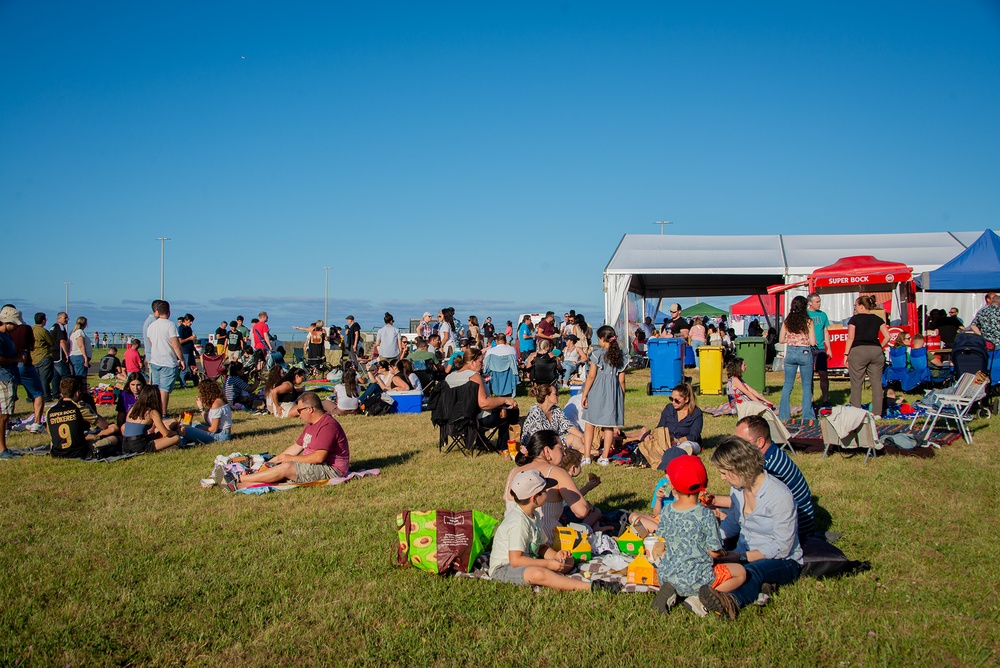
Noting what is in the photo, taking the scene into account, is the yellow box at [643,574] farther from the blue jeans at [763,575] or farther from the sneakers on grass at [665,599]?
the blue jeans at [763,575]

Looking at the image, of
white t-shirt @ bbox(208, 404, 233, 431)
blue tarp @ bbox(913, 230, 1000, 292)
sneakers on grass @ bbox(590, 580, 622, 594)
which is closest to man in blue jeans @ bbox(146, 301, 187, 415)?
white t-shirt @ bbox(208, 404, 233, 431)

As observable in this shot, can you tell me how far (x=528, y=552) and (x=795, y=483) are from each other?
1806mm

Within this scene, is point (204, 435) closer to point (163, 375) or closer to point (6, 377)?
point (163, 375)

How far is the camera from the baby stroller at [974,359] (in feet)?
34.1

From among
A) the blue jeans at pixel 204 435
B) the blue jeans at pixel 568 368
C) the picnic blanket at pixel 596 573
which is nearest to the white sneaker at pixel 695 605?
the picnic blanket at pixel 596 573

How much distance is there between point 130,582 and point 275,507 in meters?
1.78

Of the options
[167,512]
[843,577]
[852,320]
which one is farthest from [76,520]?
[852,320]

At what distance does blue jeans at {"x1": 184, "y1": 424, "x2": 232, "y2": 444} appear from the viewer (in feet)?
31.2

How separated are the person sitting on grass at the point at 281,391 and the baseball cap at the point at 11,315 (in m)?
3.78

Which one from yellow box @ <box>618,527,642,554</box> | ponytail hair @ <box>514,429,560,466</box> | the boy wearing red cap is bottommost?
yellow box @ <box>618,527,642,554</box>

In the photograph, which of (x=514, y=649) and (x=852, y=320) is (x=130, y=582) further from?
(x=852, y=320)

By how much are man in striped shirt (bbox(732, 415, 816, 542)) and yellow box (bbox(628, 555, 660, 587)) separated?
107cm

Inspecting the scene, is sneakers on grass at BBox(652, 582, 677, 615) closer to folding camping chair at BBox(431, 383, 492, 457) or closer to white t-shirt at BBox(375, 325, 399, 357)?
folding camping chair at BBox(431, 383, 492, 457)

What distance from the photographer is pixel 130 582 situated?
180 inches
